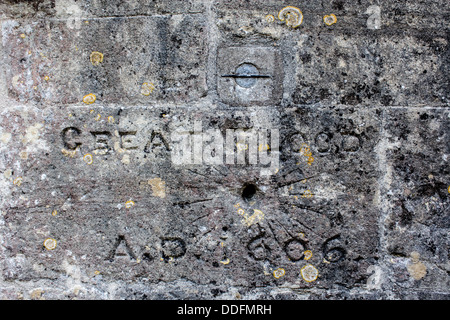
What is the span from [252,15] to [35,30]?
0.99 m

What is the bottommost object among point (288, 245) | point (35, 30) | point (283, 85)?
point (288, 245)

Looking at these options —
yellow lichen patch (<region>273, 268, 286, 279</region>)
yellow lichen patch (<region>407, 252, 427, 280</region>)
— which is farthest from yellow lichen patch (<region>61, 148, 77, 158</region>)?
yellow lichen patch (<region>407, 252, 427, 280</region>)

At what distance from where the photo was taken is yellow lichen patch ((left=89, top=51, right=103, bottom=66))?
4.59 ft

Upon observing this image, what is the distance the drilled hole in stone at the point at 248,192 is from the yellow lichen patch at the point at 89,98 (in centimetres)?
80

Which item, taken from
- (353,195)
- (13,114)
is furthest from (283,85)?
(13,114)

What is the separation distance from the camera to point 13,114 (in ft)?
4.64

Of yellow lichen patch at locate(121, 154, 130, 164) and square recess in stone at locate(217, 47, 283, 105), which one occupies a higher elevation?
square recess in stone at locate(217, 47, 283, 105)

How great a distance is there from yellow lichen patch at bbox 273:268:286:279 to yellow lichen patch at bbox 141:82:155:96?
1003 millimetres

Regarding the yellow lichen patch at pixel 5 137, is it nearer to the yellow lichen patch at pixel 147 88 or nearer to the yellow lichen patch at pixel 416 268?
the yellow lichen patch at pixel 147 88

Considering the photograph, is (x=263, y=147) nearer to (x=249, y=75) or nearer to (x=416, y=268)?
(x=249, y=75)

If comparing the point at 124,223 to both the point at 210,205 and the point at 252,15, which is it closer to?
the point at 210,205

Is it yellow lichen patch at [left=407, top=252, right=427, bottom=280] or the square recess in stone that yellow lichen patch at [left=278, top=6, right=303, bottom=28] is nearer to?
the square recess in stone


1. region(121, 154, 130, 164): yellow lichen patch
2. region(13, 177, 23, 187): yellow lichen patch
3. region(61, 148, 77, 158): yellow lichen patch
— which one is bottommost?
region(13, 177, 23, 187): yellow lichen patch

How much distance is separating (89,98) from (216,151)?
0.63 m
